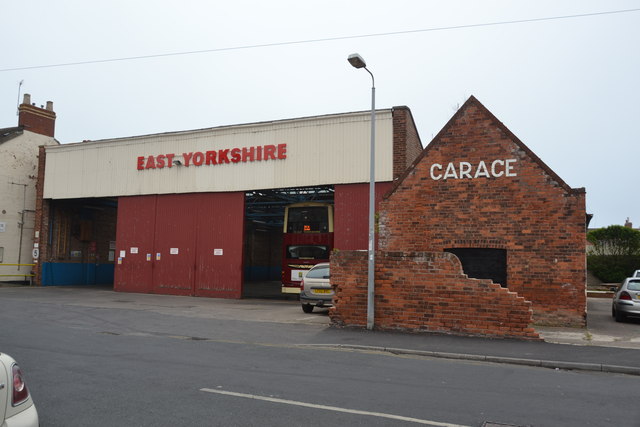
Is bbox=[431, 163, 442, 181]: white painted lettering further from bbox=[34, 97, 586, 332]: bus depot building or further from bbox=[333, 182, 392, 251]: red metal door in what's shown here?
bbox=[333, 182, 392, 251]: red metal door

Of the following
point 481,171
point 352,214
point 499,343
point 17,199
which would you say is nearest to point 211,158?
point 352,214

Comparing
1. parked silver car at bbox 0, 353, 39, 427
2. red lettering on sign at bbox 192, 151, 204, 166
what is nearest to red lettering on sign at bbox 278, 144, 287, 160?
red lettering on sign at bbox 192, 151, 204, 166

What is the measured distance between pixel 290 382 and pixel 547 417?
330 cm

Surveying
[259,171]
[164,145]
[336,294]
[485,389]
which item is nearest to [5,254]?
[164,145]

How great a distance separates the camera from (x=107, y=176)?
87.9ft

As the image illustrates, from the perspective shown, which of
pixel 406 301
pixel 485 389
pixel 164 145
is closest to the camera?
pixel 485 389

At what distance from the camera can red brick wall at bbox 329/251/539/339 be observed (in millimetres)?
11586

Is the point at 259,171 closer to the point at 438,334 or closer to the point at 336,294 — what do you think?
the point at 336,294

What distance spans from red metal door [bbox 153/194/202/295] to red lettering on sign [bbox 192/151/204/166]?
1.55m

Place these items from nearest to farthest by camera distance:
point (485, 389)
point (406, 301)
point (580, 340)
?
point (485, 389)
point (580, 340)
point (406, 301)

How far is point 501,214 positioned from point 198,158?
14.9 metres

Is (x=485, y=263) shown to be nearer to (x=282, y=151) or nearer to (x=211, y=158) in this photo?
(x=282, y=151)

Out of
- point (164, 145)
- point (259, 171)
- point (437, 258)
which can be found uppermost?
point (164, 145)

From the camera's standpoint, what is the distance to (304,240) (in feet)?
74.5
